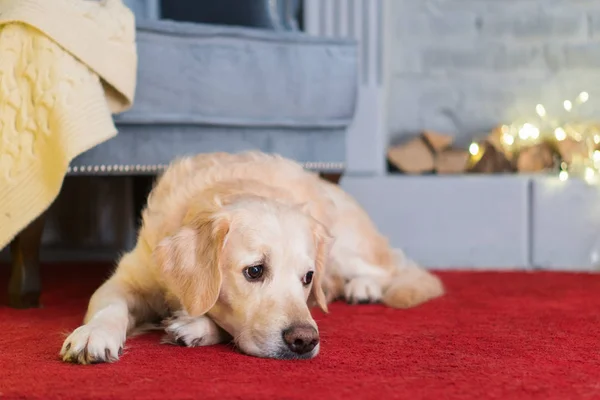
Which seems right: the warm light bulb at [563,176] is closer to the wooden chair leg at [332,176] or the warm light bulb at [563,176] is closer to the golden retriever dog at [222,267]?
the wooden chair leg at [332,176]

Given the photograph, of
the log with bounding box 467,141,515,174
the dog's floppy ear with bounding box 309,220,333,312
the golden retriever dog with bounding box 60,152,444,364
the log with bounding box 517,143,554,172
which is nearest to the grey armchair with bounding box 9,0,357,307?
the golden retriever dog with bounding box 60,152,444,364

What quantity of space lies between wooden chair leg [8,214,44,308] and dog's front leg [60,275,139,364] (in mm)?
437

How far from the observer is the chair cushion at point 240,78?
7.98 feet

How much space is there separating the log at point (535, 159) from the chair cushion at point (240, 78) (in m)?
1.04

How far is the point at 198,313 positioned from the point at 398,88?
7.79ft

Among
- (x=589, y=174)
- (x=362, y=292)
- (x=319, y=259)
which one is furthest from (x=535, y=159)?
(x=319, y=259)

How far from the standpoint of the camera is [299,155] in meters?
2.68

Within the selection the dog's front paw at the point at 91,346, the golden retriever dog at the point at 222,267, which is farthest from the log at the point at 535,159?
the dog's front paw at the point at 91,346

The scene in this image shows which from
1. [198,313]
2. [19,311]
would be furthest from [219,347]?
[19,311]

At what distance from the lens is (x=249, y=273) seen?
1.61 m

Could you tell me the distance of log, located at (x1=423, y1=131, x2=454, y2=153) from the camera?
3.53 m

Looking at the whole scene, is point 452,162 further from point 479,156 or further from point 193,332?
point 193,332

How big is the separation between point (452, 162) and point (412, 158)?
181 millimetres

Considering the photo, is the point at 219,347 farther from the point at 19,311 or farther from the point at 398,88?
the point at 398,88
